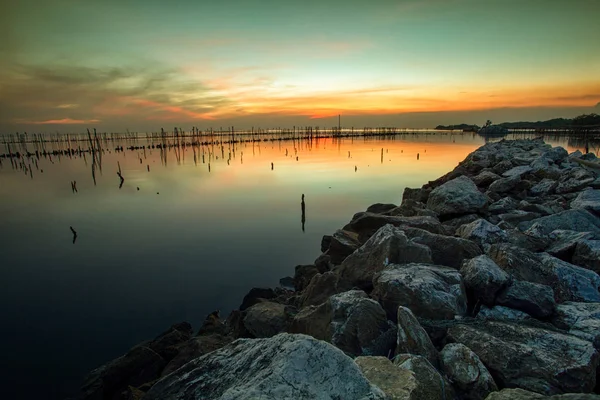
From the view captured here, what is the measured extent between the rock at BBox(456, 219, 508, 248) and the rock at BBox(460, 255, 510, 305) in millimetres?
1804

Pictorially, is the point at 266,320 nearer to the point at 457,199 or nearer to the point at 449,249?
the point at 449,249

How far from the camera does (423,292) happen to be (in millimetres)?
4062

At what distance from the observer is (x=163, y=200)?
24.1 m

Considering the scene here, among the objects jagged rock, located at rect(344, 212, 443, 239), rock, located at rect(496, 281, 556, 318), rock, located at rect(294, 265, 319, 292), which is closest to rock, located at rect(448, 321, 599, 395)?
rock, located at rect(496, 281, 556, 318)

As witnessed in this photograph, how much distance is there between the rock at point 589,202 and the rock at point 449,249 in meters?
4.51

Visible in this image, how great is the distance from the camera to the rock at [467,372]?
290 cm

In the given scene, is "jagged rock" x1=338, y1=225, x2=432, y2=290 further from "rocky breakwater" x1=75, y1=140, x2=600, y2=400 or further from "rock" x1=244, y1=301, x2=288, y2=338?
"rock" x1=244, y1=301, x2=288, y2=338

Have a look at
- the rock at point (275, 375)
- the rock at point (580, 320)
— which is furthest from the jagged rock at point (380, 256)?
the rock at point (275, 375)

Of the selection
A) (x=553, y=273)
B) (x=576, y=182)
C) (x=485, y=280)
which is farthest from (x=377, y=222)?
(x=576, y=182)

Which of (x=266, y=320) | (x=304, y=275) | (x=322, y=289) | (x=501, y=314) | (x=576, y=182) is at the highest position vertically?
(x=576, y=182)

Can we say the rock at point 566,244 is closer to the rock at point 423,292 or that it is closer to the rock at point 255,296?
the rock at point 423,292

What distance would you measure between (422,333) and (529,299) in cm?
176

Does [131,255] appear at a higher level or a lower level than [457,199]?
lower

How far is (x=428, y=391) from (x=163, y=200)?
2451cm
